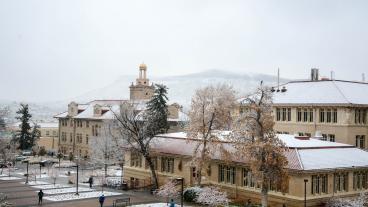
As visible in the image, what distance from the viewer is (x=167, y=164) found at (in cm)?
5259

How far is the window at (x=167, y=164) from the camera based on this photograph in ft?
170

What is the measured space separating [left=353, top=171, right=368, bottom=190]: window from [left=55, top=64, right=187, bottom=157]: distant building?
147 ft

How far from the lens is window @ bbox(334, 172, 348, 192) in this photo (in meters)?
41.1

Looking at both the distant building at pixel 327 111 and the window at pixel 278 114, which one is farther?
the window at pixel 278 114

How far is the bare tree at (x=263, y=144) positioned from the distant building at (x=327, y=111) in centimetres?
1678

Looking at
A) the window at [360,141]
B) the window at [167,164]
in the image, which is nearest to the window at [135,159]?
the window at [167,164]

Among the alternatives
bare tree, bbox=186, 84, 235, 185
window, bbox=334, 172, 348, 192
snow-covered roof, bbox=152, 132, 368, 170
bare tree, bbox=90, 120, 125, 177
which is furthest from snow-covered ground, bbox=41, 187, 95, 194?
window, bbox=334, 172, 348, 192

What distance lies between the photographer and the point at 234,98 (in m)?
48.7

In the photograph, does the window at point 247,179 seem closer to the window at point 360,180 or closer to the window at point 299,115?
the window at point 360,180

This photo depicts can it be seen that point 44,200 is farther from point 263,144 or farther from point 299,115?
point 299,115

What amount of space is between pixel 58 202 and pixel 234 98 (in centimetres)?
1807

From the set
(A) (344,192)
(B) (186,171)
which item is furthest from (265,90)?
(B) (186,171)

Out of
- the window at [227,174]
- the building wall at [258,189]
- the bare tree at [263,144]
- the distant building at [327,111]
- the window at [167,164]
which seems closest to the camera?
the bare tree at [263,144]

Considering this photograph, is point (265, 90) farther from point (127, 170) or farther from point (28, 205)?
point (127, 170)
